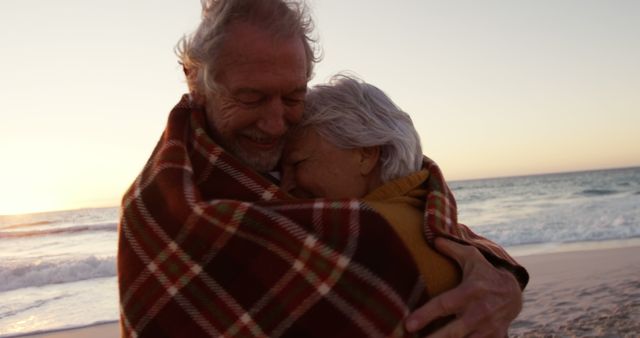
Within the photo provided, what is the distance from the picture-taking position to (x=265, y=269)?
4.92 ft

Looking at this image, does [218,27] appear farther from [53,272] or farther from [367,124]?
[53,272]

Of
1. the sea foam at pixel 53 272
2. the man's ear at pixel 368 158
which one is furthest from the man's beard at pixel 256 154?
the sea foam at pixel 53 272

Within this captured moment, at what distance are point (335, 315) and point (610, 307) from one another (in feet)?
20.5

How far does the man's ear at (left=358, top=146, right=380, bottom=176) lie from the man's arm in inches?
14.2

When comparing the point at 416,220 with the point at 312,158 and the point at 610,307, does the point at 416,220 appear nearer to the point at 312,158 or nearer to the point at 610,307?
the point at 312,158

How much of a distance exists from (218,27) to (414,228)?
2.79ft

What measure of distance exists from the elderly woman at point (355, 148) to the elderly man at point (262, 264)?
17cm

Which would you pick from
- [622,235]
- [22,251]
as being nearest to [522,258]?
[622,235]

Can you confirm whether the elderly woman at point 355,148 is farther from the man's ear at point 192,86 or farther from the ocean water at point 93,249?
the ocean water at point 93,249

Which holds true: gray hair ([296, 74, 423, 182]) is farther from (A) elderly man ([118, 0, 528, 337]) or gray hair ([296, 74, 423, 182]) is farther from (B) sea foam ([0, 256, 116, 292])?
(B) sea foam ([0, 256, 116, 292])

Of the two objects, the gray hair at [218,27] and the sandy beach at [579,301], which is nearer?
the gray hair at [218,27]

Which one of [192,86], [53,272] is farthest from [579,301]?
[53,272]

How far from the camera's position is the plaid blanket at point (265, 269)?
1.49 m

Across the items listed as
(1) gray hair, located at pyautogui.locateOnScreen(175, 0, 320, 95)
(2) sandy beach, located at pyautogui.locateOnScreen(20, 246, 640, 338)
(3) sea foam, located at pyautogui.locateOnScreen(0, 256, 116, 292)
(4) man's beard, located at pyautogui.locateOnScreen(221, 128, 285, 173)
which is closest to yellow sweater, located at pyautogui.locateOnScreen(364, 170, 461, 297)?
(4) man's beard, located at pyautogui.locateOnScreen(221, 128, 285, 173)
